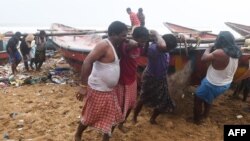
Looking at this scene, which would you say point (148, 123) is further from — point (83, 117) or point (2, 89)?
point (2, 89)

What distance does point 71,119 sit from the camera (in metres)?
5.18

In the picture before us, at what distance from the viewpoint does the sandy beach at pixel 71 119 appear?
4585 mm

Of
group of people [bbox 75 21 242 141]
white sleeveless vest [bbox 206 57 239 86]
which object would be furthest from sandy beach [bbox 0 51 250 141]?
white sleeveless vest [bbox 206 57 239 86]

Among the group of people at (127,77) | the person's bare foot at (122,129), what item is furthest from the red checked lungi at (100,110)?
the person's bare foot at (122,129)

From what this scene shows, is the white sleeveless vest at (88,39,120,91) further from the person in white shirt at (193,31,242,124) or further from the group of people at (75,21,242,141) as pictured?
the person in white shirt at (193,31,242,124)

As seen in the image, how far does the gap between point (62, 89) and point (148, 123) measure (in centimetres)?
280

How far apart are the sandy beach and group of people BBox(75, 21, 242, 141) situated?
0.23 meters

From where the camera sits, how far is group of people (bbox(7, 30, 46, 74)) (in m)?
9.20

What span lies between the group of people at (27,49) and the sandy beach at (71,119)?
90.8 inches

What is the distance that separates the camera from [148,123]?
508 centimetres

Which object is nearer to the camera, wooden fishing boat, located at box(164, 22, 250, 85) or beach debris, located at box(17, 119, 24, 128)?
beach debris, located at box(17, 119, 24, 128)

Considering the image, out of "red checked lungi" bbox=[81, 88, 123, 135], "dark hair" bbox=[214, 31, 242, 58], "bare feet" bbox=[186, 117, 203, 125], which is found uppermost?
"dark hair" bbox=[214, 31, 242, 58]

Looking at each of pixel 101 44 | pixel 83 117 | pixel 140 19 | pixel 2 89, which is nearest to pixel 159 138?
pixel 83 117

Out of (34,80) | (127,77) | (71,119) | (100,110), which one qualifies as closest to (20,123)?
(71,119)
